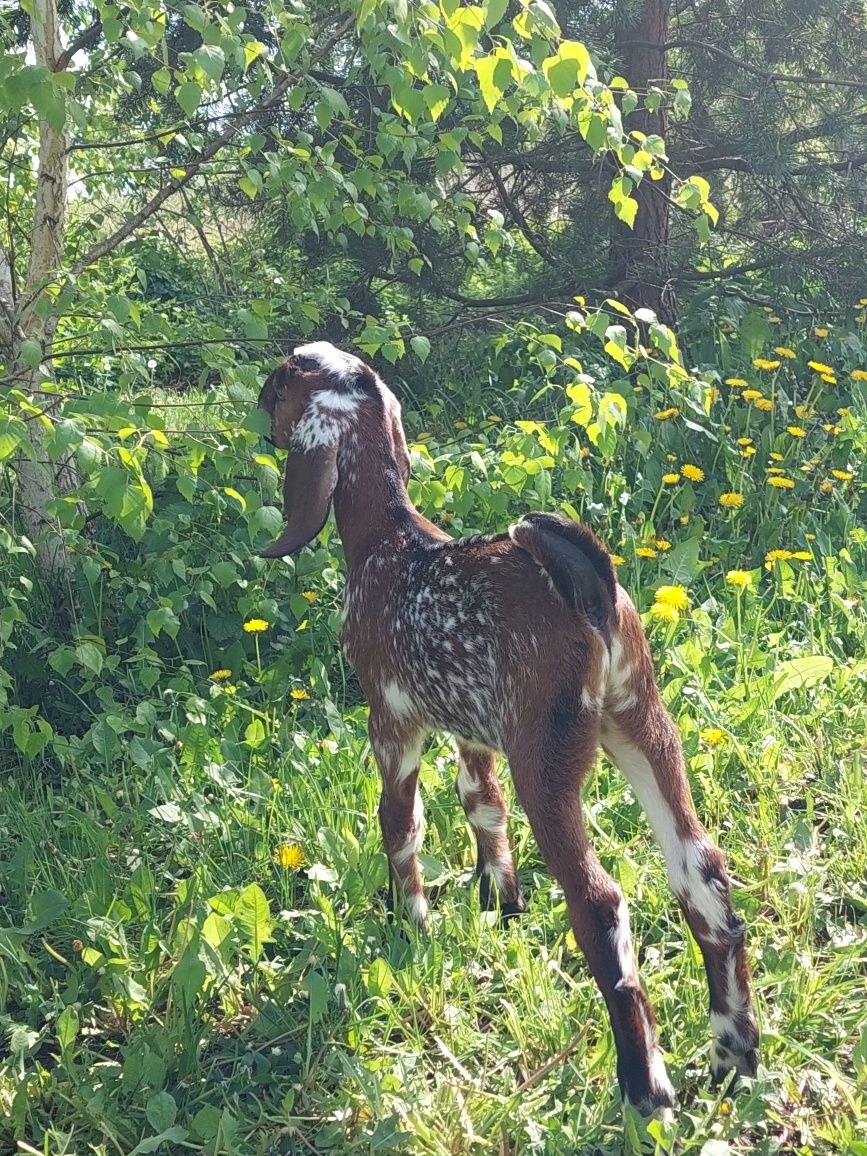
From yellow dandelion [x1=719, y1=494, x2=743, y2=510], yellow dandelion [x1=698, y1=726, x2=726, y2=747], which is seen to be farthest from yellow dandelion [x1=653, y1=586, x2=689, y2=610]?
yellow dandelion [x1=719, y1=494, x2=743, y2=510]

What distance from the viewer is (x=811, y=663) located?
3449 millimetres

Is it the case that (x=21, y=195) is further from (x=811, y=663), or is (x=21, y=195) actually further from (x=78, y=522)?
(x=811, y=663)

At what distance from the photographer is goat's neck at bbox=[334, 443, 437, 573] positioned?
2865mm

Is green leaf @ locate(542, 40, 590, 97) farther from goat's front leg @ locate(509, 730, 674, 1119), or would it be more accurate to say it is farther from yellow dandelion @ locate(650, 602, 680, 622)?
yellow dandelion @ locate(650, 602, 680, 622)

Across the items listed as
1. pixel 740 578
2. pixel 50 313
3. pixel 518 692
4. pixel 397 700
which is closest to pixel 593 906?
pixel 518 692

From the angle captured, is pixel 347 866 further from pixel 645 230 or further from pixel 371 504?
pixel 645 230

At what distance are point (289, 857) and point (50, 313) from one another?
1.92 m

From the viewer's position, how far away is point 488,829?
2871 mm

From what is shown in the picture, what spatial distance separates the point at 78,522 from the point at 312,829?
3.75 feet

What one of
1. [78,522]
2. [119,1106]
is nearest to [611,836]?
[119,1106]

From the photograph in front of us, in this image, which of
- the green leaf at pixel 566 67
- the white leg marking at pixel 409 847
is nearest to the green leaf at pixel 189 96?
the green leaf at pixel 566 67

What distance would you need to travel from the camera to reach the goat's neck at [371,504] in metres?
2.87

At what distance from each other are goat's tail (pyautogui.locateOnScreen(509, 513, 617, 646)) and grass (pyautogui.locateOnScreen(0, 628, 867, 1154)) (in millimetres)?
866

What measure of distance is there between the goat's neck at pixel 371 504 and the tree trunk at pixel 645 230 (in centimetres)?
351
